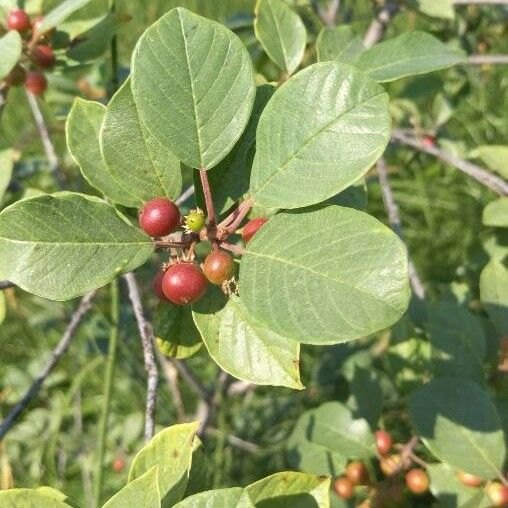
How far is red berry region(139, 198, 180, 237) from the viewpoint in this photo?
0.80 metres

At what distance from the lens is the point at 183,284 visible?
2.58ft

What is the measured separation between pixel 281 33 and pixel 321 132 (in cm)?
47

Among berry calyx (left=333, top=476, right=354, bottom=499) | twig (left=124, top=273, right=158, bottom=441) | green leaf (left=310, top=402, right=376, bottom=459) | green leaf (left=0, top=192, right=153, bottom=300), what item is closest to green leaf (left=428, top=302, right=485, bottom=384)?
green leaf (left=310, top=402, right=376, bottom=459)

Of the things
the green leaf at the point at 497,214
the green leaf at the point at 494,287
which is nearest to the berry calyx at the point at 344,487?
the green leaf at the point at 494,287

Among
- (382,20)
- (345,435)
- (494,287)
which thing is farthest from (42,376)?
(382,20)

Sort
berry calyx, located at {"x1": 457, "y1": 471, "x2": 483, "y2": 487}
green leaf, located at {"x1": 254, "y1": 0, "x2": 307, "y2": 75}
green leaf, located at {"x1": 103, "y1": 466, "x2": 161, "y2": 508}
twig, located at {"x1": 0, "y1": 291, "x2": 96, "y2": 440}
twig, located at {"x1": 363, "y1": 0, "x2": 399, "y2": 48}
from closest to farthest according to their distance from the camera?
green leaf, located at {"x1": 103, "y1": 466, "x2": 161, "y2": 508}
twig, located at {"x1": 0, "y1": 291, "x2": 96, "y2": 440}
green leaf, located at {"x1": 254, "y1": 0, "x2": 307, "y2": 75}
berry calyx, located at {"x1": 457, "y1": 471, "x2": 483, "y2": 487}
twig, located at {"x1": 363, "y1": 0, "x2": 399, "y2": 48}

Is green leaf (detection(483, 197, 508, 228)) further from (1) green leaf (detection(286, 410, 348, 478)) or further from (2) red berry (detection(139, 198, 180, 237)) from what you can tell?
(2) red berry (detection(139, 198, 180, 237))

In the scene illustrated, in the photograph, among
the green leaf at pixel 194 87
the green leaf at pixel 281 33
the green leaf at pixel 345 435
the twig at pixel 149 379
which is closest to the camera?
the green leaf at pixel 194 87

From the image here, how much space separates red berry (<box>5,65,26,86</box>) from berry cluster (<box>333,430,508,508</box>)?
37.7 inches

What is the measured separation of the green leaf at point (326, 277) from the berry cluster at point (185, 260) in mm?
46

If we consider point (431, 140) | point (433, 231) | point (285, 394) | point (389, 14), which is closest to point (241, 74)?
point (389, 14)

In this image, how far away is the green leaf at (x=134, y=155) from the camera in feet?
2.64

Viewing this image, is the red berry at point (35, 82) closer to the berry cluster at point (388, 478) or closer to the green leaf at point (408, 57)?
the green leaf at point (408, 57)

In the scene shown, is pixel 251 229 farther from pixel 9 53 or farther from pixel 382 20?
pixel 382 20
